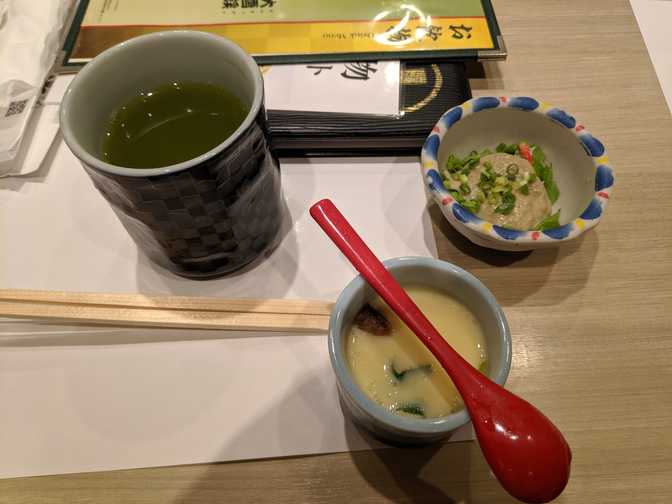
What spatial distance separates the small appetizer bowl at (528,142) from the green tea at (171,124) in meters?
0.36

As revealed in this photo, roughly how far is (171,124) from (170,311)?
33 centimetres

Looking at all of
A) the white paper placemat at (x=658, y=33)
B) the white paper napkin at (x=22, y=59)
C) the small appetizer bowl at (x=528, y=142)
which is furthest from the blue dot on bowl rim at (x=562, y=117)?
the white paper napkin at (x=22, y=59)

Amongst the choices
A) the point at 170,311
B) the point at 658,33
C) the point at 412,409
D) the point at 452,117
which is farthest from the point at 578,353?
the point at 658,33

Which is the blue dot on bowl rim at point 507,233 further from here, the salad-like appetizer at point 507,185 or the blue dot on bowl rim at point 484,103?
the blue dot on bowl rim at point 484,103

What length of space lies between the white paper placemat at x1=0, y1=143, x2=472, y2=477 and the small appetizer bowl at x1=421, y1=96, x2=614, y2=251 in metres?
0.13

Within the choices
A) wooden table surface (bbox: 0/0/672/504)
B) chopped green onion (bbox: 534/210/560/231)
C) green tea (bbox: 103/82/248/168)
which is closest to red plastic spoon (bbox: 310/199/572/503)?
wooden table surface (bbox: 0/0/672/504)

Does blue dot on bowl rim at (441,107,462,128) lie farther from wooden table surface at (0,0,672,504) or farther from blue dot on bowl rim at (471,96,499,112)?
wooden table surface at (0,0,672,504)

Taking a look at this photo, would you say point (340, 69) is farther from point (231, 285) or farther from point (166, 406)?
point (166, 406)

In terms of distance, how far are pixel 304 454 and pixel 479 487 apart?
0.27 meters

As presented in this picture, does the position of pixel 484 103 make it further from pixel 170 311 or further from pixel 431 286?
pixel 170 311

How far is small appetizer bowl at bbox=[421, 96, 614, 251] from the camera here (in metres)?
0.78

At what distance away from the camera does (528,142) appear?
98 centimetres

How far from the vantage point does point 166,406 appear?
76cm

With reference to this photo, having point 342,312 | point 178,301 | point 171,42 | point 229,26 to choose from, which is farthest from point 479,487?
point 229,26
